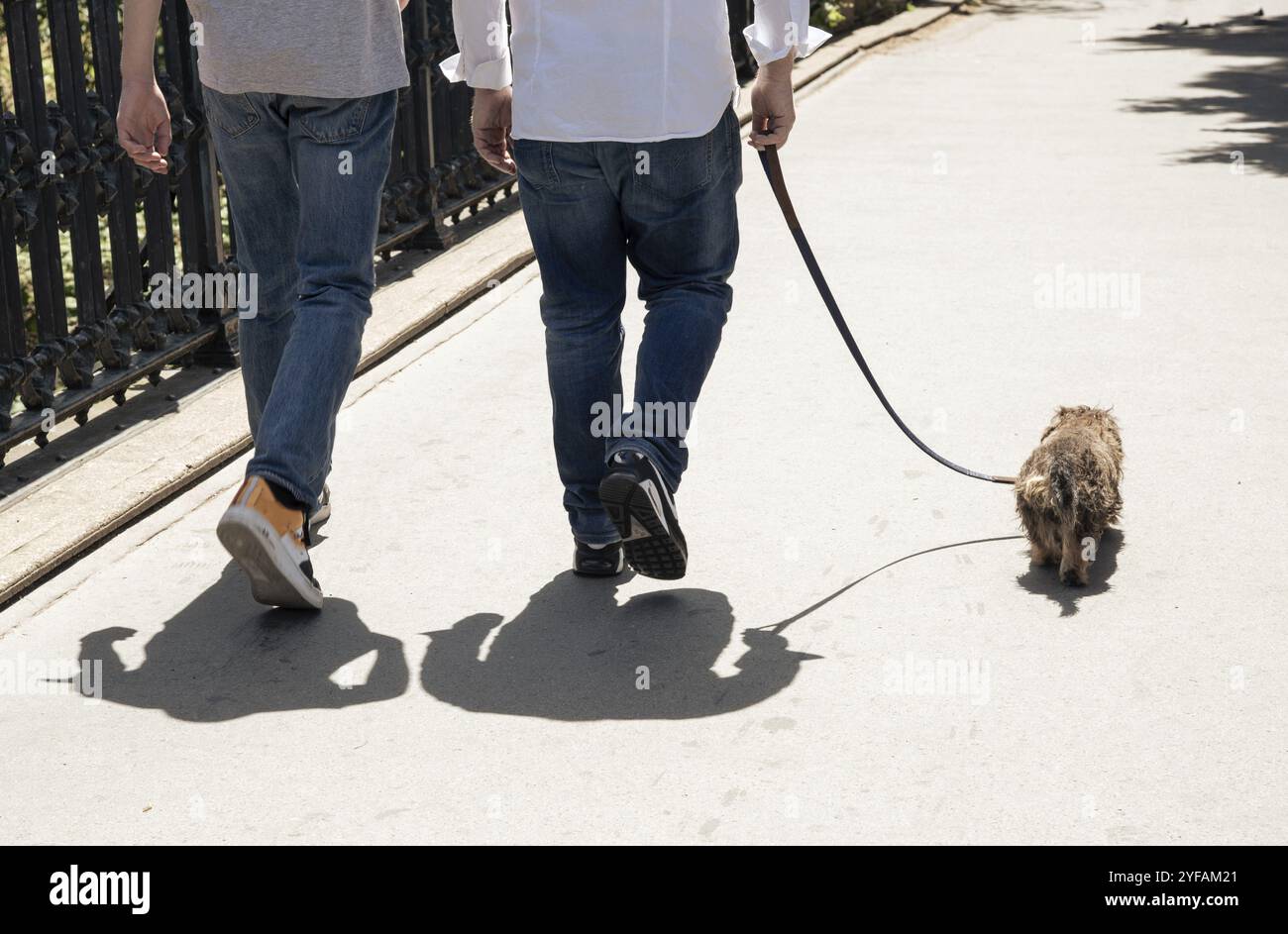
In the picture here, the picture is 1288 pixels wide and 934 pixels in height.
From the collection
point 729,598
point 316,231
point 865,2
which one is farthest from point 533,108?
point 865,2

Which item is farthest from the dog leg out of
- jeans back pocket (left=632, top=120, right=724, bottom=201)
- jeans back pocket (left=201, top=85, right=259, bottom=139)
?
jeans back pocket (left=201, top=85, right=259, bottom=139)

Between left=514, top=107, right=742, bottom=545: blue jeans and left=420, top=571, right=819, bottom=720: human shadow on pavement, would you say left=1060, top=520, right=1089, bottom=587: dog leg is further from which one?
left=514, top=107, right=742, bottom=545: blue jeans

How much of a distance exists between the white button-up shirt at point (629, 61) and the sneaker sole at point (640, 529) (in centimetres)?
79

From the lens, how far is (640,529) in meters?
3.93

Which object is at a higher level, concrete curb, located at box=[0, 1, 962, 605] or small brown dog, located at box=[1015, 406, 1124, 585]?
small brown dog, located at box=[1015, 406, 1124, 585]

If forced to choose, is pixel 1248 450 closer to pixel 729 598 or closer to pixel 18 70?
pixel 729 598

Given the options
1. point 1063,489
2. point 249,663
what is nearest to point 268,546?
point 249,663

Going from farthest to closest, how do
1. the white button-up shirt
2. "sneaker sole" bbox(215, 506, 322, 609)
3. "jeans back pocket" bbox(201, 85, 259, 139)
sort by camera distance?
1. "jeans back pocket" bbox(201, 85, 259, 139)
2. the white button-up shirt
3. "sneaker sole" bbox(215, 506, 322, 609)

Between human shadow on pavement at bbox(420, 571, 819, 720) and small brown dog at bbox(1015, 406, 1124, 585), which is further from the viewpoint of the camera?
small brown dog at bbox(1015, 406, 1124, 585)

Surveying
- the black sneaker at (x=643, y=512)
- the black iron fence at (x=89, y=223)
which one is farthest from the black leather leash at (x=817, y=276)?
the black iron fence at (x=89, y=223)

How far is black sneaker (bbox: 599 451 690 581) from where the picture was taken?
390 cm

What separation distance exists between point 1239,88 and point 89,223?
1012 cm

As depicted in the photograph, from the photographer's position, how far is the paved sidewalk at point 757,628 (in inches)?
128

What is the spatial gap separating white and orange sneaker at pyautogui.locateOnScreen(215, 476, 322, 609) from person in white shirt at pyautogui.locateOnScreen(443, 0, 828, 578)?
69cm
